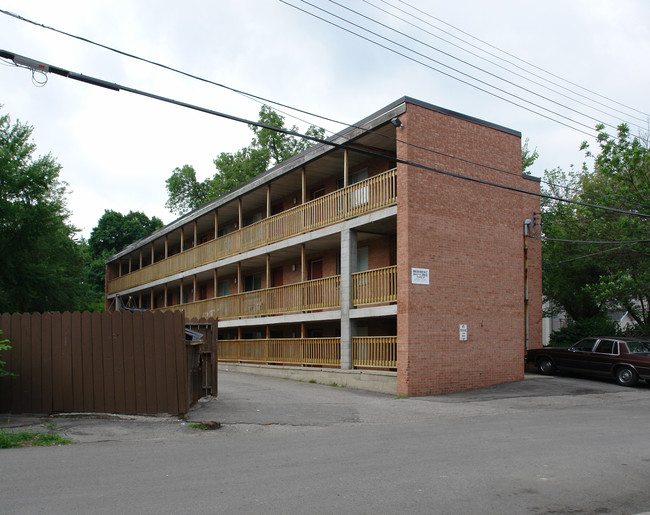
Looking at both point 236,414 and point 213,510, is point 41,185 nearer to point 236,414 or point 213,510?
point 236,414

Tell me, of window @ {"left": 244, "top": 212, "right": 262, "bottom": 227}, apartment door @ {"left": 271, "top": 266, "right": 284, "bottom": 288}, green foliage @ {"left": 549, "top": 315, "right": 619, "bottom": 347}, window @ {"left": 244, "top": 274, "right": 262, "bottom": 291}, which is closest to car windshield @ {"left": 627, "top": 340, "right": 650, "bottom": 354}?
green foliage @ {"left": 549, "top": 315, "right": 619, "bottom": 347}

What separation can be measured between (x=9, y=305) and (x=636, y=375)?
84.7 ft

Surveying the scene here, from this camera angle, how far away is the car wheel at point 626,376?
742 inches

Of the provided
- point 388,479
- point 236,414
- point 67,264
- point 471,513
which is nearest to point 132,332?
point 236,414

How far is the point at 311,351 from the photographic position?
69.4ft

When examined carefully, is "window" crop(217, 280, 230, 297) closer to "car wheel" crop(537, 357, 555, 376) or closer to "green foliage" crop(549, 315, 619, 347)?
"green foliage" crop(549, 315, 619, 347)

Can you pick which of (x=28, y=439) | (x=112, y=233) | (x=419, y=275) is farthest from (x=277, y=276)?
(x=112, y=233)

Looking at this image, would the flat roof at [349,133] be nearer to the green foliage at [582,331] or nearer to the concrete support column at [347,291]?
the concrete support column at [347,291]

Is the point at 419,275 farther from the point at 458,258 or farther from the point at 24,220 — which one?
the point at 24,220

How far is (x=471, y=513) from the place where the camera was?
17.5 feet

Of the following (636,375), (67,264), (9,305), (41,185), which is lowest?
(636,375)

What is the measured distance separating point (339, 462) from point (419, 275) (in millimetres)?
10000

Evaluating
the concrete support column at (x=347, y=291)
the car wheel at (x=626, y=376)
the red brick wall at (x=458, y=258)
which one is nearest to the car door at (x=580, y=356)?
the car wheel at (x=626, y=376)

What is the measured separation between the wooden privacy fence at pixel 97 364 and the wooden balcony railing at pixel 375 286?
793cm
